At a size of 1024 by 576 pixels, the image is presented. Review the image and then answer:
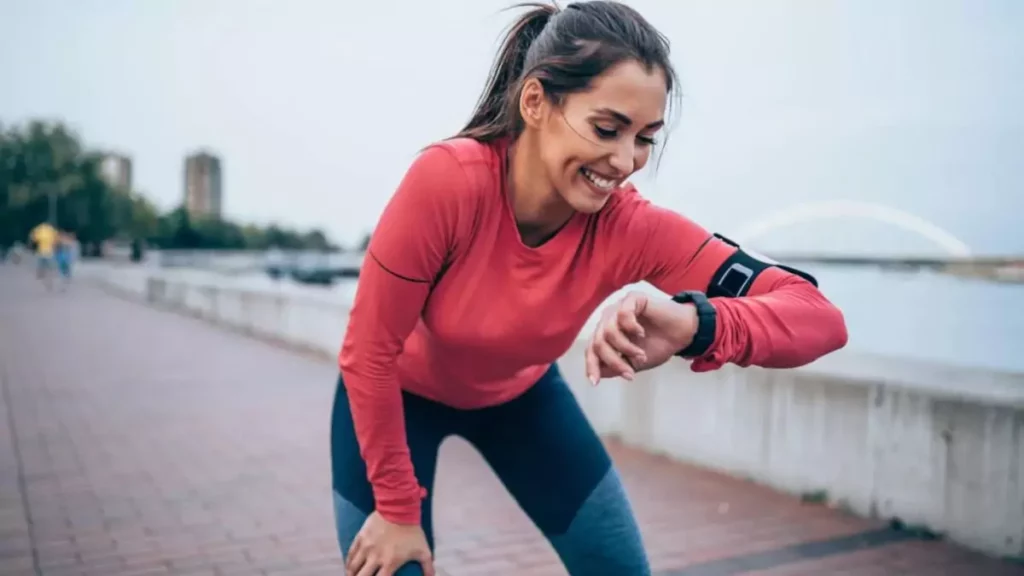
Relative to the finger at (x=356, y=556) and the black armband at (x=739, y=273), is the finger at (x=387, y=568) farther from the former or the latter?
the black armband at (x=739, y=273)

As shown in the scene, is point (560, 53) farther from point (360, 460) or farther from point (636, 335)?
point (360, 460)

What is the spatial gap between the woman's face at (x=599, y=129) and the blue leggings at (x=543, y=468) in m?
0.63

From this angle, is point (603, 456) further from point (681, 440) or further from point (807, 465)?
point (681, 440)

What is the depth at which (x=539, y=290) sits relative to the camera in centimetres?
185

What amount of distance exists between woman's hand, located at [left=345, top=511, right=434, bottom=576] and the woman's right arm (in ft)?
0.07

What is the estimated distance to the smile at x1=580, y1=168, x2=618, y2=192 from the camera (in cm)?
174

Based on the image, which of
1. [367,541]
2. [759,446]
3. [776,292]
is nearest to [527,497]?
[367,541]

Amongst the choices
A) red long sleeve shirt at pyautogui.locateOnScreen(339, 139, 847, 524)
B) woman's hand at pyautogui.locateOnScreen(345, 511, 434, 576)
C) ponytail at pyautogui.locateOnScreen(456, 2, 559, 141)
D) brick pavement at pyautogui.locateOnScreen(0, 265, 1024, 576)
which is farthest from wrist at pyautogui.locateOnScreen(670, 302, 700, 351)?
brick pavement at pyautogui.locateOnScreen(0, 265, 1024, 576)

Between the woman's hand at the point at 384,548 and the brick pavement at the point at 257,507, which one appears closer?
the woman's hand at the point at 384,548

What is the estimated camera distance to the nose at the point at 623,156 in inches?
65.9

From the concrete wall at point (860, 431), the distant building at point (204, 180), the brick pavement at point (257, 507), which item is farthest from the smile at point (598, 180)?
the distant building at point (204, 180)

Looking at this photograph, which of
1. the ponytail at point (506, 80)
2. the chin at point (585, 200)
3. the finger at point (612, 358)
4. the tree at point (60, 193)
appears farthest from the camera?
the tree at point (60, 193)

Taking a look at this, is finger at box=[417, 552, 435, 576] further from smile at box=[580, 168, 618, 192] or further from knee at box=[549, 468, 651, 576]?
smile at box=[580, 168, 618, 192]

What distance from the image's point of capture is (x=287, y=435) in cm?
657
